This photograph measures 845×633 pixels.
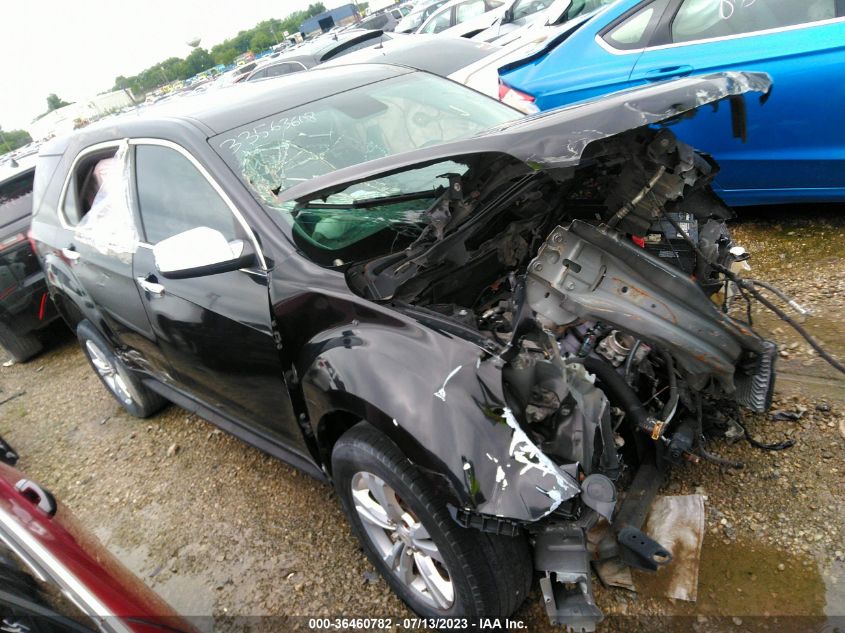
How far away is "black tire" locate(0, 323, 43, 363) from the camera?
5.20 m

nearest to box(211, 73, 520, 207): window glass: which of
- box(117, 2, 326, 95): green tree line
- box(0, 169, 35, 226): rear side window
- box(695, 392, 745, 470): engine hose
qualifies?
box(695, 392, 745, 470): engine hose

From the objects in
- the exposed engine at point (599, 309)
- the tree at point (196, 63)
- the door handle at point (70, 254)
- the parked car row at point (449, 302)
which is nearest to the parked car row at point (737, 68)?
the parked car row at point (449, 302)

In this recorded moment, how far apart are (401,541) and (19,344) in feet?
16.6

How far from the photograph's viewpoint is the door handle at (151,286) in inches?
99.4

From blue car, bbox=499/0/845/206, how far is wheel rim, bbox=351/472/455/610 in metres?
2.56

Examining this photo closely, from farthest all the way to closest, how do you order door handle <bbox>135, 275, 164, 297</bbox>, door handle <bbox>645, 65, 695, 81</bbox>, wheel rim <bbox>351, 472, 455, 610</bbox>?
door handle <bbox>645, 65, 695, 81</bbox>
door handle <bbox>135, 275, 164, 297</bbox>
wheel rim <bbox>351, 472, 455, 610</bbox>

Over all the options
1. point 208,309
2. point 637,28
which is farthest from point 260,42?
point 208,309

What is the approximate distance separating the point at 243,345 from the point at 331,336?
1.59ft

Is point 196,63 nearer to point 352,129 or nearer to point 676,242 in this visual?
point 352,129

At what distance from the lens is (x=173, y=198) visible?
8.25 feet

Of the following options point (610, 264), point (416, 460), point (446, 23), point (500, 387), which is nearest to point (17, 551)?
point (416, 460)

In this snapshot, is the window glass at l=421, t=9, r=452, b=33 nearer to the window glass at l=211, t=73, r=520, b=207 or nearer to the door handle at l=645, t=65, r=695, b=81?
the door handle at l=645, t=65, r=695, b=81

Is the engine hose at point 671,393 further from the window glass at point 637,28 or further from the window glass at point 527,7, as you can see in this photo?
the window glass at point 527,7

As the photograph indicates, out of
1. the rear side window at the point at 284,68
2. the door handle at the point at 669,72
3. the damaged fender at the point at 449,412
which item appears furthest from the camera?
the rear side window at the point at 284,68
